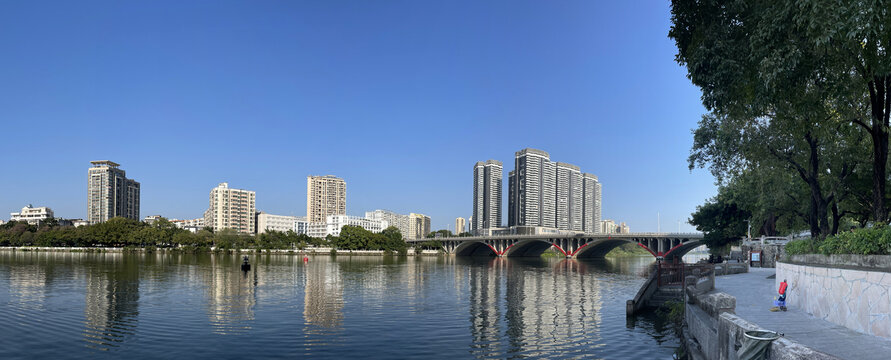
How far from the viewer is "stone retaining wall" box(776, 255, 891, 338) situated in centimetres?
1330

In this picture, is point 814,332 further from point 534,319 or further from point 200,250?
point 200,250

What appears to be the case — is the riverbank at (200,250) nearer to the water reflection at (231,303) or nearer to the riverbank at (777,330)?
the water reflection at (231,303)

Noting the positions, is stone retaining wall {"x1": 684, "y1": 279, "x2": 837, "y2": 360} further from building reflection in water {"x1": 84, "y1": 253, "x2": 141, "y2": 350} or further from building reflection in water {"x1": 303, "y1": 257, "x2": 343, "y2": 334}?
building reflection in water {"x1": 84, "y1": 253, "x2": 141, "y2": 350}

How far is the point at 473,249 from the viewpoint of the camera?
604 ft

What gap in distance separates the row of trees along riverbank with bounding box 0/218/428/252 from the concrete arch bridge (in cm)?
2464

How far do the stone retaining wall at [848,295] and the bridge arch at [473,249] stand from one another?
151 metres

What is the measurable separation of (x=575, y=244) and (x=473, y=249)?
41.8m

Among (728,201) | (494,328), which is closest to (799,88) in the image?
(494,328)

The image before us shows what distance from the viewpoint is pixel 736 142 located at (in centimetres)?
3831

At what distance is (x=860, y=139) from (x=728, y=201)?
158ft

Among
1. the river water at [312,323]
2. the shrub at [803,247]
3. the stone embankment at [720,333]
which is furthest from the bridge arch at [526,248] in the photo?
the stone embankment at [720,333]

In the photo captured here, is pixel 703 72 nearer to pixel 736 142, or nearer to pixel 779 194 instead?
pixel 736 142

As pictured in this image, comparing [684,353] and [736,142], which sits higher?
[736,142]

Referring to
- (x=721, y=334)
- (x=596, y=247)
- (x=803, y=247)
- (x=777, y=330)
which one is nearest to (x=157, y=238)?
(x=596, y=247)
